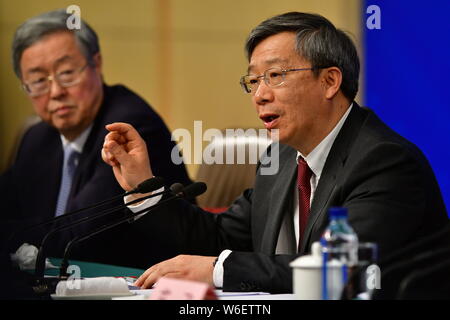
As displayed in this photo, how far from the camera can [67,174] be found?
12.4 ft

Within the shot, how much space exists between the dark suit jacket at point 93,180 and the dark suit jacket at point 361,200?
18.9 inches

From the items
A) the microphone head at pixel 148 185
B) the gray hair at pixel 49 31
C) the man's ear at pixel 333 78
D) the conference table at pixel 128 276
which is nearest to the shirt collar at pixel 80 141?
the gray hair at pixel 49 31

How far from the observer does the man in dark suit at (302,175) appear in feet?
6.94

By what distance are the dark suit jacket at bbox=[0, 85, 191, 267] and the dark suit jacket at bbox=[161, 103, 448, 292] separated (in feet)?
1.57

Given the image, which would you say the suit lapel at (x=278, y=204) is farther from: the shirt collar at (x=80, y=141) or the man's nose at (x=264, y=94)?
the shirt collar at (x=80, y=141)

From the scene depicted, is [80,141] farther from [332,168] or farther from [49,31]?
[332,168]

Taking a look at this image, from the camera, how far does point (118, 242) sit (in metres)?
3.33

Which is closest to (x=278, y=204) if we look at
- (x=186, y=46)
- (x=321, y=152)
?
(x=321, y=152)

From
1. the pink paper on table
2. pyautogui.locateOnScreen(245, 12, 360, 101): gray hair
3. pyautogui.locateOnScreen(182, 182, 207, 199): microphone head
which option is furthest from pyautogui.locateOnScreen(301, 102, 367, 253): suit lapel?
the pink paper on table

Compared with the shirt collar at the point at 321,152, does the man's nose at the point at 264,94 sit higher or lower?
higher

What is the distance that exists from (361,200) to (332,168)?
0.72 ft
